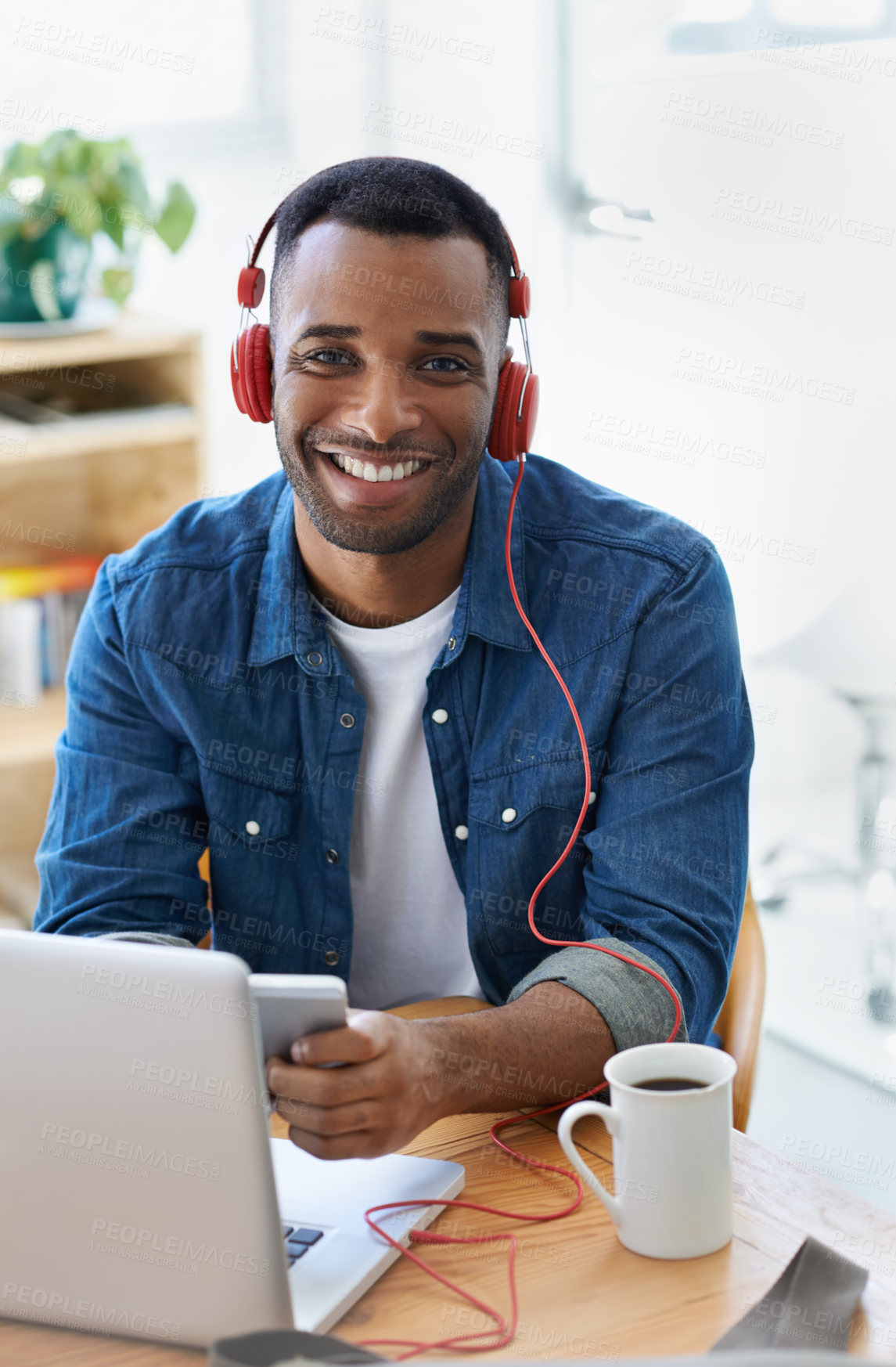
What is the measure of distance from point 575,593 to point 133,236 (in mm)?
1600

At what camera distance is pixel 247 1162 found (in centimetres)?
81

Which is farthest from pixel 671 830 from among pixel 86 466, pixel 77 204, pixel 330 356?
pixel 86 466

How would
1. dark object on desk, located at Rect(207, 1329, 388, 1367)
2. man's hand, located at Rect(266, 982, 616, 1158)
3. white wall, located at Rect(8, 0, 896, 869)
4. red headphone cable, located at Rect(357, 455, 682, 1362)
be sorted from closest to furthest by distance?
dark object on desk, located at Rect(207, 1329, 388, 1367), red headphone cable, located at Rect(357, 455, 682, 1362), man's hand, located at Rect(266, 982, 616, 1158), white wall, located at Rect(8, 0, 896, 869)

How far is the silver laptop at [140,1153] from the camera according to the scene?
2.59 feet

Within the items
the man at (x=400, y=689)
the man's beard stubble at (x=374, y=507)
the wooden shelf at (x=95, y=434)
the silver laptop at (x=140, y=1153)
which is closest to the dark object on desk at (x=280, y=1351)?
the silver laptop at (x=140, y=1153)

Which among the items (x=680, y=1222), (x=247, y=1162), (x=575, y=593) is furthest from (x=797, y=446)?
(x=247, y=1162)

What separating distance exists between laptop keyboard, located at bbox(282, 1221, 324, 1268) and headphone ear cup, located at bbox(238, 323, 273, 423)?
811mm

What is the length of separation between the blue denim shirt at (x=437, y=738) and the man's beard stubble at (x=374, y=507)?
0.06 meters

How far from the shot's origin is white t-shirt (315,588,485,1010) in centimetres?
148

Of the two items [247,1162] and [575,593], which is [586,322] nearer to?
[575,593]

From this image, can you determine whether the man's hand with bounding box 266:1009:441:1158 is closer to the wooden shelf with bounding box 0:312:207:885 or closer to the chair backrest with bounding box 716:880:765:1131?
the chair backrest with bounding box 716:880:765:1131

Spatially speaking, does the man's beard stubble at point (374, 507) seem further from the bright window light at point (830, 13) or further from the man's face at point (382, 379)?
the bright window light at point (830, 13)

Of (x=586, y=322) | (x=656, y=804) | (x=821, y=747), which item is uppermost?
(x=586, y=322)

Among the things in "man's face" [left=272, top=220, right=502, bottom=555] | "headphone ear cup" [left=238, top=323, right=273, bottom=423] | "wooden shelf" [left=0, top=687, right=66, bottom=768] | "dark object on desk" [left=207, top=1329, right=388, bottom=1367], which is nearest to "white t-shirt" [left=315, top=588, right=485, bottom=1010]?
"man's face" [left=272, top=220, right=502, bottom=555]
